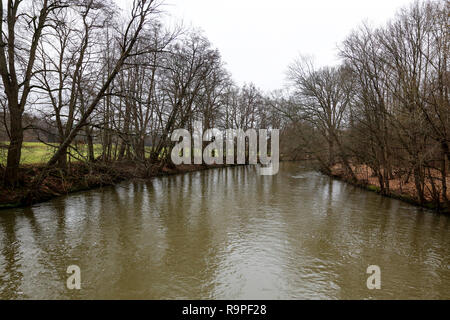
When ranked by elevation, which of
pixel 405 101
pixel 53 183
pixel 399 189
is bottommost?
pixel 399 189

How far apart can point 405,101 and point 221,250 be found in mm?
9550

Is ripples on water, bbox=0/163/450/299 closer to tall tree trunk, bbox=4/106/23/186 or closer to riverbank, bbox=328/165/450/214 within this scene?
riverbank, bbox=328/165/450/214

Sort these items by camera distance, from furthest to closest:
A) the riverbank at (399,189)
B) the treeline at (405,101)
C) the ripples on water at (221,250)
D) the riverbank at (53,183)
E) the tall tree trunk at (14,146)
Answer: the riverbank at (399,189) → the tall tree trunk at (14,146) → the riverbank at (53,183) → the treeline at (405,101) → the ripples on water at (221,250)

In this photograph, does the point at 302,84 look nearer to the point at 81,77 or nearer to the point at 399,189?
the point at 399,189

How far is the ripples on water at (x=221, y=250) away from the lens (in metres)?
4.84

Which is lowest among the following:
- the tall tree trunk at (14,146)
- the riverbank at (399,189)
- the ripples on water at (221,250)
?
the ripples on water at (221,250)

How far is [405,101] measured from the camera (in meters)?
10.7

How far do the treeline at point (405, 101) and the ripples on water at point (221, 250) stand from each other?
229 centimetres

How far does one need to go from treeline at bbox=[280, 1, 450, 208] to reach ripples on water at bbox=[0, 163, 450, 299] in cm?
229

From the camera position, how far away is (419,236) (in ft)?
26.7

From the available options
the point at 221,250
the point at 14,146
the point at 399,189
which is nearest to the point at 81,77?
the point at 14,146

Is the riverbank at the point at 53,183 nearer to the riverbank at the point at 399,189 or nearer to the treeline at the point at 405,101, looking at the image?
the treeline at the point at 405,101

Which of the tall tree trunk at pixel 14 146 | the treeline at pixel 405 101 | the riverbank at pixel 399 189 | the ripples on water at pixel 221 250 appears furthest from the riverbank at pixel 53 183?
the riverbank at pixel 399 189
